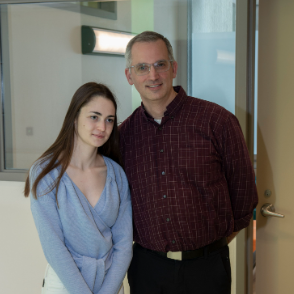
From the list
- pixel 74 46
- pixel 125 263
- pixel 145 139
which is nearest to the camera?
pixel 125 263

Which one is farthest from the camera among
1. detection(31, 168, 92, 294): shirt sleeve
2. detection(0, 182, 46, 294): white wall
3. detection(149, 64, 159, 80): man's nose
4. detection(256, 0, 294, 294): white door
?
detection(0, 182, 46, 294): white wall

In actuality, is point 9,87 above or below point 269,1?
below

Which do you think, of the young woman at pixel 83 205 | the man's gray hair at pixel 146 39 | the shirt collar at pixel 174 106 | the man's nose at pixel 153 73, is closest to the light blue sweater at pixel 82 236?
the young woman at pixel 83 205

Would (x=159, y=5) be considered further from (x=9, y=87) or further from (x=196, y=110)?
(x=9, y=87)

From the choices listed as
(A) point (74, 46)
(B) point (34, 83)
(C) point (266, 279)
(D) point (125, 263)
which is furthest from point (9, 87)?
(C) point (266, 279)

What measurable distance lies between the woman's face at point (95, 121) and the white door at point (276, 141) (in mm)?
931

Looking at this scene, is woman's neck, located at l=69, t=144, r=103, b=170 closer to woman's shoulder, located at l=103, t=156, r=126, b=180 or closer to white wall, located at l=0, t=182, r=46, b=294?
woman's shoulder, located at l=103, t=156, r=126, b=180

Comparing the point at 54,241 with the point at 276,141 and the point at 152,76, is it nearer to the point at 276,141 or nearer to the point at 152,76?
the point at 152,76

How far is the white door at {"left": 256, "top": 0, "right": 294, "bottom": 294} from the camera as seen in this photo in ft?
6.27

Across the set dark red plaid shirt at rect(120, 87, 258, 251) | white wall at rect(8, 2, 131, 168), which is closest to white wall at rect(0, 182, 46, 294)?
white wall at rect(8, 2, 131, 168)

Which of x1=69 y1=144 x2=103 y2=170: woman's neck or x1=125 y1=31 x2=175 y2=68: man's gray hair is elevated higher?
x1=125 y1=31 x2=175 y2=68: man's gray hair

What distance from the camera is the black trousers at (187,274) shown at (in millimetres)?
1549

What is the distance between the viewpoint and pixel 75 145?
1535mm

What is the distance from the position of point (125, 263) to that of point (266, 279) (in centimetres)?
102
